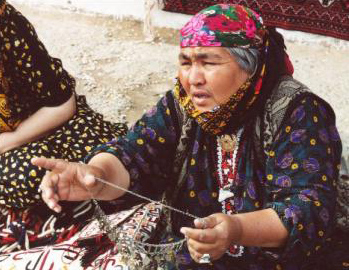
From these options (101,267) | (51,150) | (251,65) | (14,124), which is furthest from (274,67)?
(14,124)

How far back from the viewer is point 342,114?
4.41 m

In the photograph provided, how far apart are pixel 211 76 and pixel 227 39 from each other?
0.52 feet

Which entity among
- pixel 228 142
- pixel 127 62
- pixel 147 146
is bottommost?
pixel 127 62

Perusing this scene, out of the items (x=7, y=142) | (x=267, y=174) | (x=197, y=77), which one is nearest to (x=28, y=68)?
(x=7, y=142)

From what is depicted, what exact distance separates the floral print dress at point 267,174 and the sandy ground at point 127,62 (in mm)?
2215

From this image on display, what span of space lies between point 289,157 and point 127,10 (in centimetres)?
491

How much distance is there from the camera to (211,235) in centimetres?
148

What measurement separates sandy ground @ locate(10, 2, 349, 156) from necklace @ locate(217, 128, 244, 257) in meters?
2.35

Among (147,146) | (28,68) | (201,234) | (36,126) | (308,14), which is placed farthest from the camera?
(308,14)

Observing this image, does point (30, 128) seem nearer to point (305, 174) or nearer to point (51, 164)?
point (51, 164)

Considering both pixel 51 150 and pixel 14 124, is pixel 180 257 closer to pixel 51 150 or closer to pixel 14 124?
pixel 51 150

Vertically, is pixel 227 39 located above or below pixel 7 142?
above

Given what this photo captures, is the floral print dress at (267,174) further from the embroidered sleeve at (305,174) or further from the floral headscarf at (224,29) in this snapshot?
the floral headscarf at (224,29)

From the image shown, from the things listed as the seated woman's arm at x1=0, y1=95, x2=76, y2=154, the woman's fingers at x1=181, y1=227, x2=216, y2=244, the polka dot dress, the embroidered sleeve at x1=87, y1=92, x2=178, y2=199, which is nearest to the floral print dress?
the embroidered sleeve at x1=87, y1=92, x2=178, y2=199
